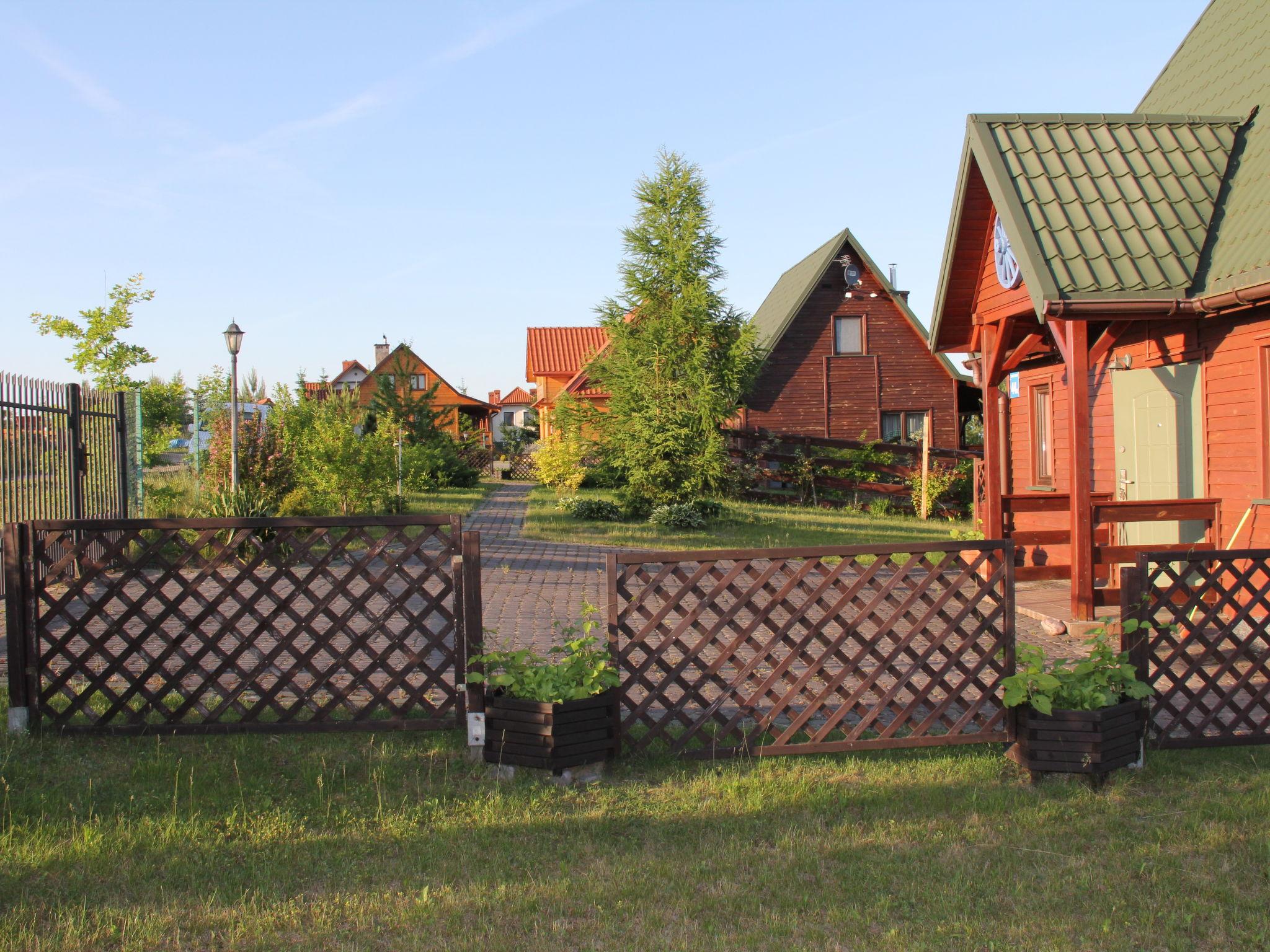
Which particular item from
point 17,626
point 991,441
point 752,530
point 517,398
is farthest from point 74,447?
point 517,398

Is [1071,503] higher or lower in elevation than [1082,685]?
higher

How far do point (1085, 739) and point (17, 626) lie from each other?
5.58 m

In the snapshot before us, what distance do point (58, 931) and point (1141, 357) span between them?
34.5 ft

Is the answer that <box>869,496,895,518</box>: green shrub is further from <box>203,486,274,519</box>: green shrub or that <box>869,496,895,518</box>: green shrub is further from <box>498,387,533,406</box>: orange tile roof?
<box>498,387,533,406</box>: orange tile roof

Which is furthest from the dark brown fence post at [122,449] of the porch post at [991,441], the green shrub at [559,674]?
the porch post at [991,441]

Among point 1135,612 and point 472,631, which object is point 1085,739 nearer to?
point 1135,612

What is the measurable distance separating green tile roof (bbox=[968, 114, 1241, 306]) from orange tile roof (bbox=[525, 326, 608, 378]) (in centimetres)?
4022

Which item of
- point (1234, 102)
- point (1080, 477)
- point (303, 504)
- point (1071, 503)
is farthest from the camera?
point (303, 504)

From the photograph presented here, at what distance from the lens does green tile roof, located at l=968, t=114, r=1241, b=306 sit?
866cm

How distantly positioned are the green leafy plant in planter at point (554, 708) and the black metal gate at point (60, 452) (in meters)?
7.52

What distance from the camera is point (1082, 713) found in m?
4.76

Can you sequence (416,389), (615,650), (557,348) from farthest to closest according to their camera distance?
(557,348) → (416,389) → (615,650)

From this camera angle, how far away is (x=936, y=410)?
29.3 meters

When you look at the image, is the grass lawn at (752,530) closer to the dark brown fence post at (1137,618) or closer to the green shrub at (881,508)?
the green shrub at (881,508)
